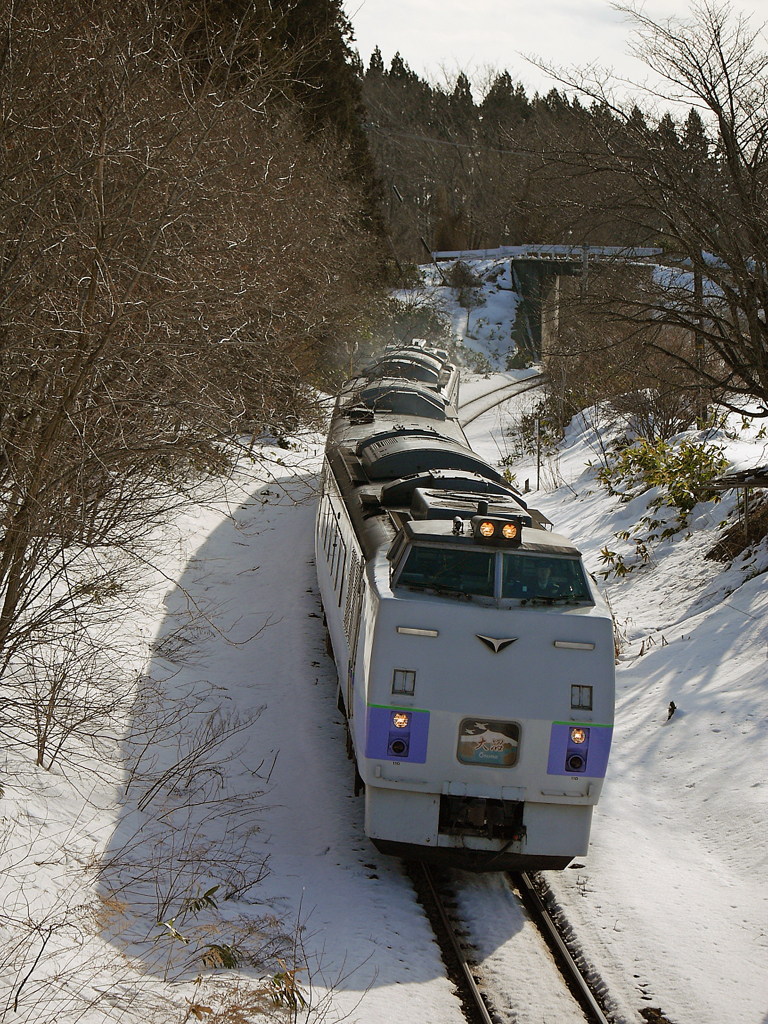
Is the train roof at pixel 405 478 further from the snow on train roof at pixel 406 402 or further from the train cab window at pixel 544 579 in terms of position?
the snow on train roof at pixel 406 402

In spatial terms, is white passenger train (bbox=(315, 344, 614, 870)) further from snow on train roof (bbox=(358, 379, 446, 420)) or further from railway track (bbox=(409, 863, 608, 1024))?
snow on train roof (bbox=(358, 379, 446, 420))

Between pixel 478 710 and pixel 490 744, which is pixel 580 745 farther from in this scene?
pixel 478 710

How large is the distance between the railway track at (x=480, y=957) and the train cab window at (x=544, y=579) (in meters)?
2.58

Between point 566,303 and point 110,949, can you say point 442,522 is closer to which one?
point 110,949

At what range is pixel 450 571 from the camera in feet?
24.4

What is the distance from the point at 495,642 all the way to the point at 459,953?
7.60 ft

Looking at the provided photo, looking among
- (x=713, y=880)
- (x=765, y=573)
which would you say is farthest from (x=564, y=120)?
(x=713, y=880)

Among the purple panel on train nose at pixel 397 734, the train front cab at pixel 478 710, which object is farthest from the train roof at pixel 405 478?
the purple panel on train nose at pixel 397 734

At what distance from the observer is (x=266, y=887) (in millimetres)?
7352

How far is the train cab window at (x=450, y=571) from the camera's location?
7352 millimetres

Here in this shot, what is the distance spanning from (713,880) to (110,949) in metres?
5.16

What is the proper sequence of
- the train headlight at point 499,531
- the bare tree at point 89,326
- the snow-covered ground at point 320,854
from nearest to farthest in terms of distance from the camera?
1. the snow-covered ground at point 320,854
2. the bare tree at point 89,326
3. the train headlight at point 499,531

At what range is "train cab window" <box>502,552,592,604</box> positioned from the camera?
7.40m

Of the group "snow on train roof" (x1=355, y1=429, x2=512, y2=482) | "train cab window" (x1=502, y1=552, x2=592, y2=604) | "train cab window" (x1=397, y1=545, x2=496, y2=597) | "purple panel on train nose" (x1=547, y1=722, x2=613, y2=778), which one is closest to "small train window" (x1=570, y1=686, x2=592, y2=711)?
"purple panel on train nose" (x1=547, y1=722, x2=613, y2=778)
